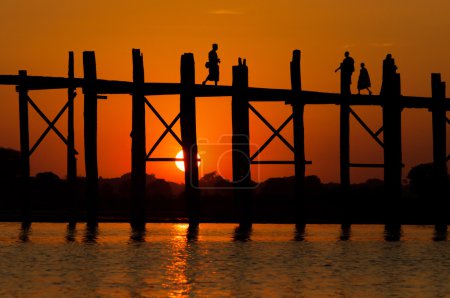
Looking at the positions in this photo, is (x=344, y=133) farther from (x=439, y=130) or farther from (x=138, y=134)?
(x=138, y=134)

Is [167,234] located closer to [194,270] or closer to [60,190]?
[194,270]

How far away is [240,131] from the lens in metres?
27.1

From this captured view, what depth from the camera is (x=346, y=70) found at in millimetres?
28078

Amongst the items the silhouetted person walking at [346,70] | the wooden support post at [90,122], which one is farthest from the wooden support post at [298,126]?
the wooden support post at [90,122]

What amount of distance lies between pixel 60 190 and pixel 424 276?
110ft

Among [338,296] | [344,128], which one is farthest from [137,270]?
[344,128]

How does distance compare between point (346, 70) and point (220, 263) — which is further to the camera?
point (346, 70)

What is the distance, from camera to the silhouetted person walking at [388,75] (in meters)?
28.4

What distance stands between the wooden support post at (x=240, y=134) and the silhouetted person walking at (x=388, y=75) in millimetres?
3460

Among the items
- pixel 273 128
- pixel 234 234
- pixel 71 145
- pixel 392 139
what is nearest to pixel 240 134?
pixel 273 128

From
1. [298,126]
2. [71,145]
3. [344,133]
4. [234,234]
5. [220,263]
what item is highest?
[298,126]

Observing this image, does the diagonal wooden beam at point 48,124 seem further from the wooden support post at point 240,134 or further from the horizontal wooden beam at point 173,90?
the wooden support post at point 240,134

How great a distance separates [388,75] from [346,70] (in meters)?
1.07

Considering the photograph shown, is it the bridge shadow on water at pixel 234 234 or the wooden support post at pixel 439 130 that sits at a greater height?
the wooden support post at pixel 439 130
